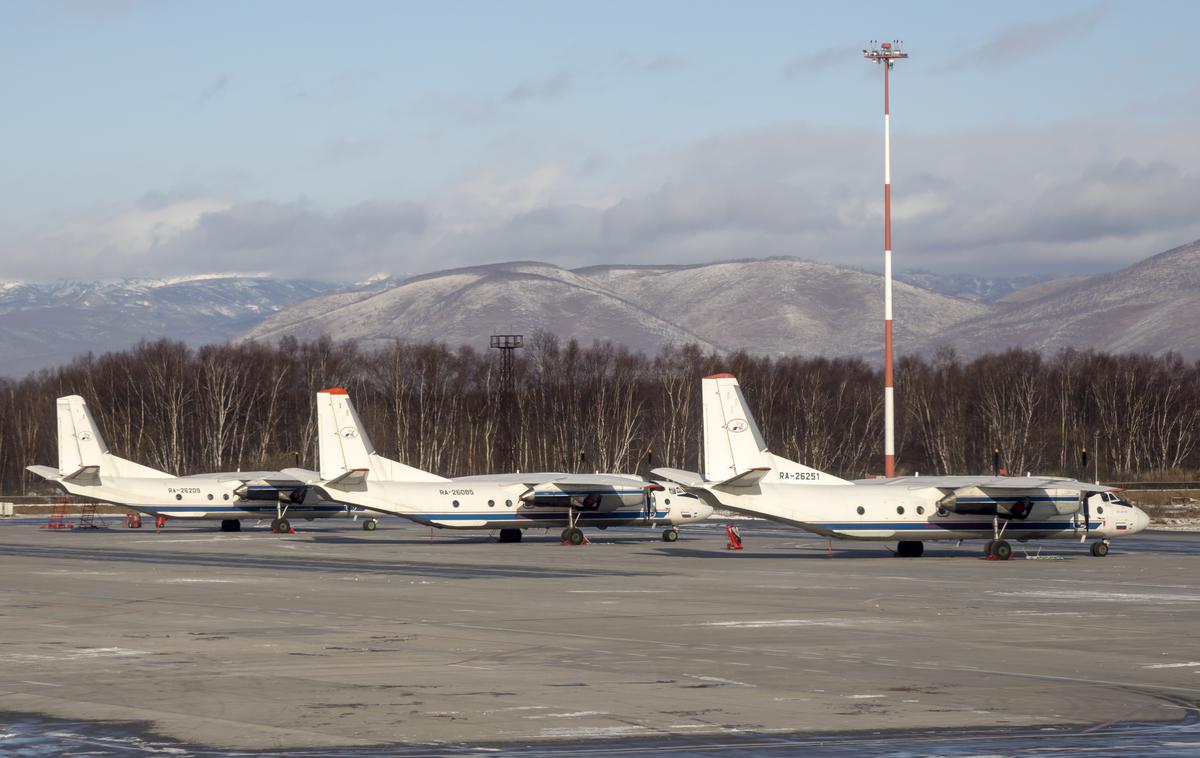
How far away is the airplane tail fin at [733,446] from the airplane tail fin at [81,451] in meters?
31.9

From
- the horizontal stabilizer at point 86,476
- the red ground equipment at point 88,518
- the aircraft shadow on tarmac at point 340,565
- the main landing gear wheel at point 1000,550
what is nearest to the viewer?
the aircraft shadow on tarmac at point 340,565

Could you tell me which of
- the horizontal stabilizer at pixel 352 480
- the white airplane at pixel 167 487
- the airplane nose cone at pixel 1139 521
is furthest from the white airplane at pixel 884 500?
the white airplane at pixel 167 487

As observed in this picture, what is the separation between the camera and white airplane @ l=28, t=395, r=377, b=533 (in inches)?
2749

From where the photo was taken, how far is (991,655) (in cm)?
2347

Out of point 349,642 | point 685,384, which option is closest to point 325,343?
point 685,384

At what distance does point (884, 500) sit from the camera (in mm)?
50094

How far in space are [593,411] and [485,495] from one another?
234 ft

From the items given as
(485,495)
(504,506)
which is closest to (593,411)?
(504,506)

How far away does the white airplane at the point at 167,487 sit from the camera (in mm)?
69812

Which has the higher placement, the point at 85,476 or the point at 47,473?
the point at 47,473

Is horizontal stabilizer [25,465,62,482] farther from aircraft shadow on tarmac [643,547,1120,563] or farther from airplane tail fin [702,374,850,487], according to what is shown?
airplane tail fin [702,374,850,487]

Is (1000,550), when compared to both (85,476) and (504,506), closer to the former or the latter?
(504,506)

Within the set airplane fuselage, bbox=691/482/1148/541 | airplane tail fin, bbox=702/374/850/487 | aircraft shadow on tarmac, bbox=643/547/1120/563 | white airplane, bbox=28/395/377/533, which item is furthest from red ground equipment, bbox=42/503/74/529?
airplane fuselage, bbox=691/482/1148/541

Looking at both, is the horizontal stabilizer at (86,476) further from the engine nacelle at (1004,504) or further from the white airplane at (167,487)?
the engine nacelle at (1004,504)
